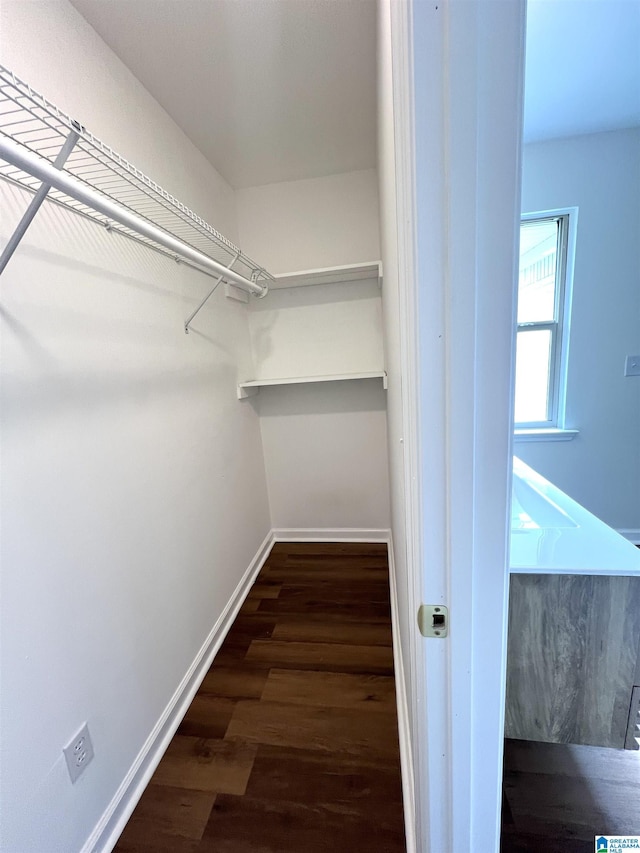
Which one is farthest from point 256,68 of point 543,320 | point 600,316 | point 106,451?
point 600,316

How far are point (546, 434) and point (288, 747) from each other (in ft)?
7.27

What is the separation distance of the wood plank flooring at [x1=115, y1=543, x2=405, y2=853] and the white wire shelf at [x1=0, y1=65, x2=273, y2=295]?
1.75 metres

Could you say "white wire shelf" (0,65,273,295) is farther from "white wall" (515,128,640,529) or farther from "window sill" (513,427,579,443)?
"window sill" (513,427,579,443)

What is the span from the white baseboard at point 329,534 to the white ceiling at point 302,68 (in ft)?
7.80

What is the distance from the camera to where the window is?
2152 mm

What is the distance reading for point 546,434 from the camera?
89.4 inches

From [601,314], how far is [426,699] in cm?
247

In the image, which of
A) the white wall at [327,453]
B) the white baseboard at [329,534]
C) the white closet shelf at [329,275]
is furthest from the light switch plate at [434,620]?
the white baseboard at [329,534]

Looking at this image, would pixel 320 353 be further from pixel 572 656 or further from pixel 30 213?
pixel 572 656

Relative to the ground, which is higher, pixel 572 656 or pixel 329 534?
pixel 572 656

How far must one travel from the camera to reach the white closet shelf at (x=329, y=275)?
1928 millimetres

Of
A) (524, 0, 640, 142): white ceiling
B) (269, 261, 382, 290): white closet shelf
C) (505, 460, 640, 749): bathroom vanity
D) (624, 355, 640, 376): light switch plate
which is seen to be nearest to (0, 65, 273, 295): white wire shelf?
(269, 261, 382, 290): white closet shelf

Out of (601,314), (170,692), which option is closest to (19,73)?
(170,692)

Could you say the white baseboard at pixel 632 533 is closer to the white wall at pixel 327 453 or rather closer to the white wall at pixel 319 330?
the white wall at pixel 327 453
